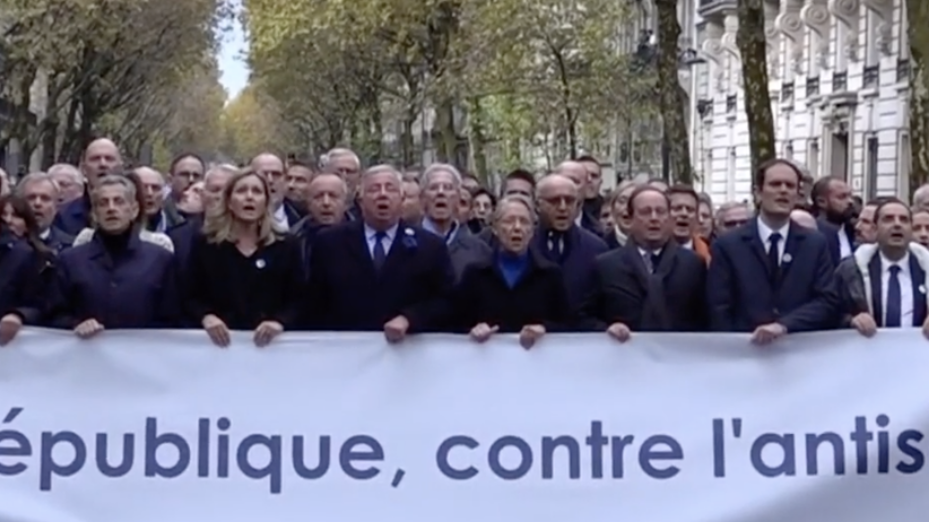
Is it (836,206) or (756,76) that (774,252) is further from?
(756,76)

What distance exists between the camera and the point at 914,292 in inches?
372

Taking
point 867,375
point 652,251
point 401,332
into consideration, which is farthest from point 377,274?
point 867,375

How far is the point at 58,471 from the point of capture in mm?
7926

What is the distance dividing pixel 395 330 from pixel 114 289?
1244 millimetres

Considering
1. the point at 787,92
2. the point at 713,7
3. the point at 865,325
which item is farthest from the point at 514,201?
the point at 713,7

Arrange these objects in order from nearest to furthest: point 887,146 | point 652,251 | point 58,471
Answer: point 58,471 → point 652,251 → point 887,146

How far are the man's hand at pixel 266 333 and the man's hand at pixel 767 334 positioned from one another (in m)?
1.91

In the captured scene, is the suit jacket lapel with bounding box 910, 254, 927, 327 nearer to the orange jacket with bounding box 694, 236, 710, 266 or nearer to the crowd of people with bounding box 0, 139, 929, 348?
the crowd of people with bounding box 0, 139, 929, 348

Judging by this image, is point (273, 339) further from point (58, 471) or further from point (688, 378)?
point (688, 378)

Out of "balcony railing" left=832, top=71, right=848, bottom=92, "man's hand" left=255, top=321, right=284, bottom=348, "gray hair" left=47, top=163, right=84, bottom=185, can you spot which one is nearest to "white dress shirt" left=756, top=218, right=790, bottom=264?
"man's hand" left=255, top=321, right=284, bottom=348

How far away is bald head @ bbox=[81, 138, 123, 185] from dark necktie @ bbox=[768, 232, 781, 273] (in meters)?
3.98

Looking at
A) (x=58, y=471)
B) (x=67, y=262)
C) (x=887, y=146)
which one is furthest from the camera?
(x=887, y=146)

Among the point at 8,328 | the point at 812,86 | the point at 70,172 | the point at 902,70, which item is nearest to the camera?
the point at 8,328

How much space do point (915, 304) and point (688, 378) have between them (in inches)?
67.1
